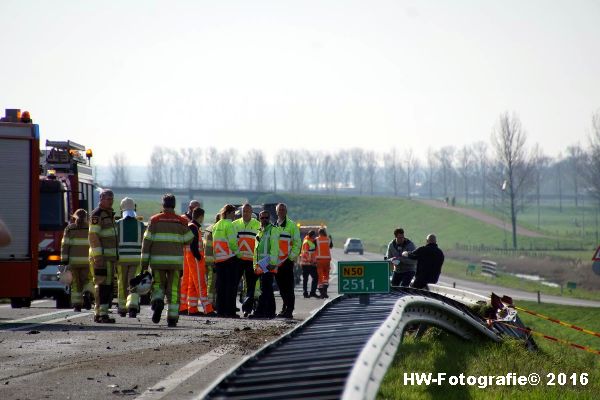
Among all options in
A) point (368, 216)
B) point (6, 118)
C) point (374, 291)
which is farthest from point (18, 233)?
point (368, 216)

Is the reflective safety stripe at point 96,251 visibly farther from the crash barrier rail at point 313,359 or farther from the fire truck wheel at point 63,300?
the fire truck wheel at point 63,300

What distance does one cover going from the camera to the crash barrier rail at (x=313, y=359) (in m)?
7.02

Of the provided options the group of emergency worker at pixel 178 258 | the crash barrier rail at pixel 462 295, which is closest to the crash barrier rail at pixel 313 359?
the group of emergency worker at pixel 178 258

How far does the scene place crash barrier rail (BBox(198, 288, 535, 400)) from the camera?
23.0 ft

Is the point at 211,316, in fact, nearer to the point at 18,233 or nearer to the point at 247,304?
the point at 247,304

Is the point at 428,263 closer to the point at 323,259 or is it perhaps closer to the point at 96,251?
the point at 96,251

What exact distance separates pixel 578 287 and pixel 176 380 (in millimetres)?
52636

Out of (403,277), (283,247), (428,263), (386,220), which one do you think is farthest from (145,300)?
(386,220)

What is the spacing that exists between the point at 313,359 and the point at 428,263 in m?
14.3

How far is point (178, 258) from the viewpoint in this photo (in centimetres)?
1692

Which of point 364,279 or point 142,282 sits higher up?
point 364,279

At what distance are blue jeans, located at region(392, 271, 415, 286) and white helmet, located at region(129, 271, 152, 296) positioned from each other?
7621mm

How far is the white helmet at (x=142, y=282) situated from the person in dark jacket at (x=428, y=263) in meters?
6.48

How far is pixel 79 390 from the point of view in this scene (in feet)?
33.0
